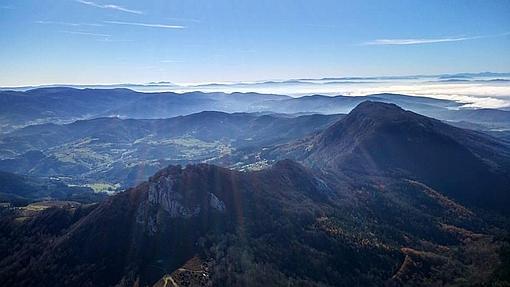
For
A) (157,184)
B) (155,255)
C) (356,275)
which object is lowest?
(356,275)

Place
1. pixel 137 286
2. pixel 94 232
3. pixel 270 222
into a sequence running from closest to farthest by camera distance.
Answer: pixel 137 286
pixel 94 232
pixel 270 222

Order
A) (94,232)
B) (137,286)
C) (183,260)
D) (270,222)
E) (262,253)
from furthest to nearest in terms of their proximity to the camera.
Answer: (270,222)
(94,232)
(262,253)
(183,260)
(137,286)

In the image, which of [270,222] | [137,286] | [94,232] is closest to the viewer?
[137,286]

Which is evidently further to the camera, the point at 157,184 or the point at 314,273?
the point at 157,184

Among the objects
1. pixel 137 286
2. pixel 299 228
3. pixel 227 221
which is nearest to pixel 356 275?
pixel 299 228

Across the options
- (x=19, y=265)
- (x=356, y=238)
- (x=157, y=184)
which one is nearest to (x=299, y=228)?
(x=356, y=238)

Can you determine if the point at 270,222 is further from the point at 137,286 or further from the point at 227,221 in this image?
the point at 137,286

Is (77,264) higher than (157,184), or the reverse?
(157,184)

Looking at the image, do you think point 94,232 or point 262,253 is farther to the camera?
point 94,232

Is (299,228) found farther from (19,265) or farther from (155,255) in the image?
(19,265)
